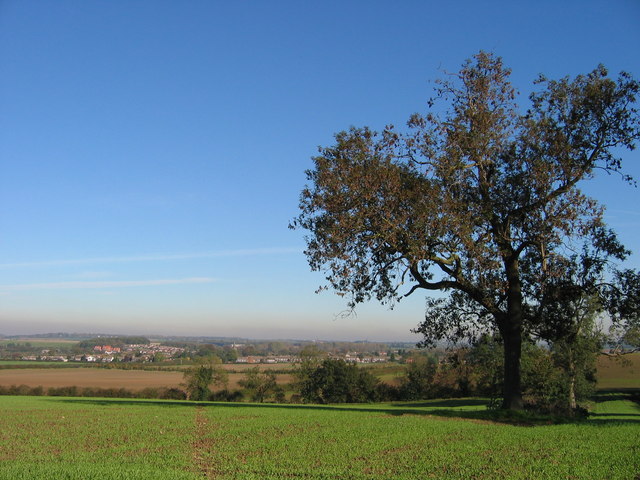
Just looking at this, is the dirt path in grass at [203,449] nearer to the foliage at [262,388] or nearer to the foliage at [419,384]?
the foliage at [262,388]

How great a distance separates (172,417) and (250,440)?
956 cm

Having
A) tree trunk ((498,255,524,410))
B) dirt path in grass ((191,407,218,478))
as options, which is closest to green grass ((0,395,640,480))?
dirt path in grass ((191,407,218,478))

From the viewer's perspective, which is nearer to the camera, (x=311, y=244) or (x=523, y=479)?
(x=523, y=479)

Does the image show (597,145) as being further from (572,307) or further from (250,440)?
(250,440)

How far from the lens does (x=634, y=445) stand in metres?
14.4

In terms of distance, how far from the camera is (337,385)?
69062 mm

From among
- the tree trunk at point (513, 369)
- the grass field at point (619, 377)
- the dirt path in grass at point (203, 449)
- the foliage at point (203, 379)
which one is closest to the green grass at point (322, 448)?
the dirt path in grass at point (203, 449)

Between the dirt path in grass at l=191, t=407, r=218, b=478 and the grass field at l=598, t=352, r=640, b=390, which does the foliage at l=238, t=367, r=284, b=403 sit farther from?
the dirt path in grass at l=191, t=407, r=218, b=478

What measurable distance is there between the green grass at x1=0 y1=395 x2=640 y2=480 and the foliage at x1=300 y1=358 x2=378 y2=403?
46.7 metres

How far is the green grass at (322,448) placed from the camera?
454 inches

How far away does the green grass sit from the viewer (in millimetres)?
11539

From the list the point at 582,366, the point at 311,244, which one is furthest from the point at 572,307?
the point at 582,366

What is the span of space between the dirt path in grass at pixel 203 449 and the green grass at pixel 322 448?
0.09 feet

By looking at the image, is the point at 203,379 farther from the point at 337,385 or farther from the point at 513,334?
the point at 513,334
